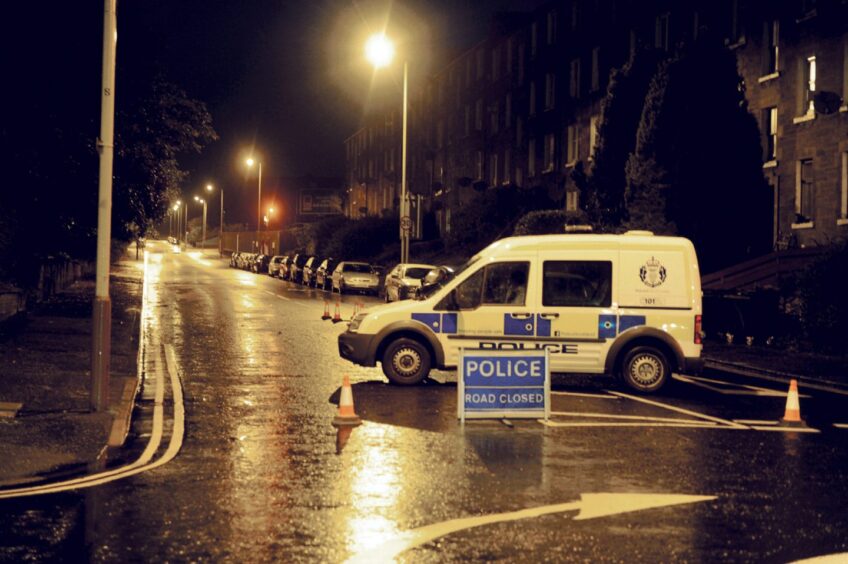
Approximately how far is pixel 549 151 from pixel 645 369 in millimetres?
38089

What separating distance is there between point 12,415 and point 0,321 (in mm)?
12857

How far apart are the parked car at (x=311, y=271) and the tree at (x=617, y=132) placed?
19.4m

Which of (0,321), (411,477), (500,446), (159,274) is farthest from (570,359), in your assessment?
(159,274)

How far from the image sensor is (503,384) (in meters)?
12.7

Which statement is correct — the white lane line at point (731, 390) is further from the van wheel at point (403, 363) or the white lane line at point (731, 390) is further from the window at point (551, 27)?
the window at point (551, 27)

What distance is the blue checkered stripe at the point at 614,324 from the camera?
15.6 m

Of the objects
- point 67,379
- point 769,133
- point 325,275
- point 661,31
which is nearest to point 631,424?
point 67,379

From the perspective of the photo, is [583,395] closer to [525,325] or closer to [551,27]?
[525,325]

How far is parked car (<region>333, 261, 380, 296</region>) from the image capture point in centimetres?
4669

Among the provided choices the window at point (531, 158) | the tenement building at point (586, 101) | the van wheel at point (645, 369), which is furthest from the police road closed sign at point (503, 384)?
the window at point (531, 158)

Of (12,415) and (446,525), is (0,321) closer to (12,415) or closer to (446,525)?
(12,415)

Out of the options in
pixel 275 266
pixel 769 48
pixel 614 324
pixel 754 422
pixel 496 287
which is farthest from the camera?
pixel 275 266

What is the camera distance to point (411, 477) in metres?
9.39

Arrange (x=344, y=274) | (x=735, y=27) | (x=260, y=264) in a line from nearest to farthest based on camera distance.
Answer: (x=735, y=27) → (x=344, y=274) → (x=260, y=264)
